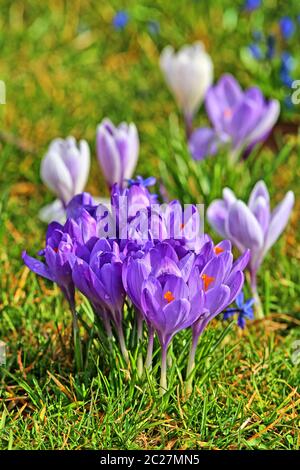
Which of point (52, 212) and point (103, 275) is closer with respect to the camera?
point (103, 275)

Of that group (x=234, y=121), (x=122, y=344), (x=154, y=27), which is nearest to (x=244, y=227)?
(x=122, y=344)

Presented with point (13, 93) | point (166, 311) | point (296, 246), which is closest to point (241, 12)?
point (13, 93)

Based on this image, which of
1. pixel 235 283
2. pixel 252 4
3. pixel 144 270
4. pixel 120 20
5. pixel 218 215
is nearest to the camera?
pixel 144 270

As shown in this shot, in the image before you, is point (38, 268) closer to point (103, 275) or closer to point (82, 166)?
point (103, 275)

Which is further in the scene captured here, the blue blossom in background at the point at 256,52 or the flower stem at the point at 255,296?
the blue blossom in background at the point at 256,52

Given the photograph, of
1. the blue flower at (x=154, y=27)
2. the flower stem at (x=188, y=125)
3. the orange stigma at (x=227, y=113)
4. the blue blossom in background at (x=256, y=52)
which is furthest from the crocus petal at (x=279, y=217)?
the blue flower at (x=154, y=27)

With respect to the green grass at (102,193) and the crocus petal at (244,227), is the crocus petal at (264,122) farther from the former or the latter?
the crocus petal at (244,227)

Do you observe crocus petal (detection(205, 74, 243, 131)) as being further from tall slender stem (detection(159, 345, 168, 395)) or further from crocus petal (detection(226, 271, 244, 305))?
tall slender stem (detection(159, 345, 168, 395))
